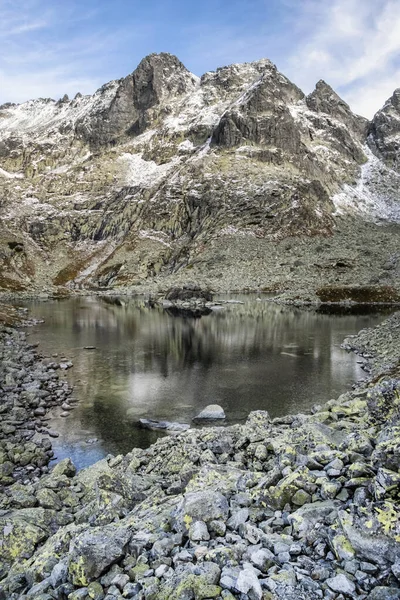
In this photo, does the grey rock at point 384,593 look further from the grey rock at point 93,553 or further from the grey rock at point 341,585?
the grey rock at point 93,553

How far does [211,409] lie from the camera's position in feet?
99.1

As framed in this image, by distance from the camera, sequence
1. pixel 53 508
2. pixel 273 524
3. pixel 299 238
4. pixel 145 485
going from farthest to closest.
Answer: pixel 299 238 → pixel 53 508 → pixel 145 485 → pixel 273 524

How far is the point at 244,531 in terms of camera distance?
845 centimetres

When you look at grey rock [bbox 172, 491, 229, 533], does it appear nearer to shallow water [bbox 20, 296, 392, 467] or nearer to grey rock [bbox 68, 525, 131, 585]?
grey rock [bbox 68, 525, 131, 585]

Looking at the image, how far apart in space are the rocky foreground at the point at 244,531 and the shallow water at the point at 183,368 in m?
12.4

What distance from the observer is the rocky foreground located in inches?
277

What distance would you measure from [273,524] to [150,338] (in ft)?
180

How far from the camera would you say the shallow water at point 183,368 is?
2967 centimetres

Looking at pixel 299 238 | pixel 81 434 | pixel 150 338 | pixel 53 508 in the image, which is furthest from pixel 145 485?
pixel 299 238

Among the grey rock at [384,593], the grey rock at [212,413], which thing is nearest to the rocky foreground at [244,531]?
the grey rock at [384,593]

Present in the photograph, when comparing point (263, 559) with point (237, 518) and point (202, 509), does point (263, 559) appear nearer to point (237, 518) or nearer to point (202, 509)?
point (237, 518)

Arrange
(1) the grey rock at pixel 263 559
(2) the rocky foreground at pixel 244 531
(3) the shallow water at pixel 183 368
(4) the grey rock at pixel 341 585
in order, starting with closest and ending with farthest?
(4) the grey rock at pixel 341 585 < (2) the rocky foreground at pixel 244 531 < (1) the grey rock at pixel 263 559 < (3) the shallow water at pixel 183 368

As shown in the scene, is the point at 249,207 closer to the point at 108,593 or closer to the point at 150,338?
the point at 150,338

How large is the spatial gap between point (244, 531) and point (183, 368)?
36.7 metres
